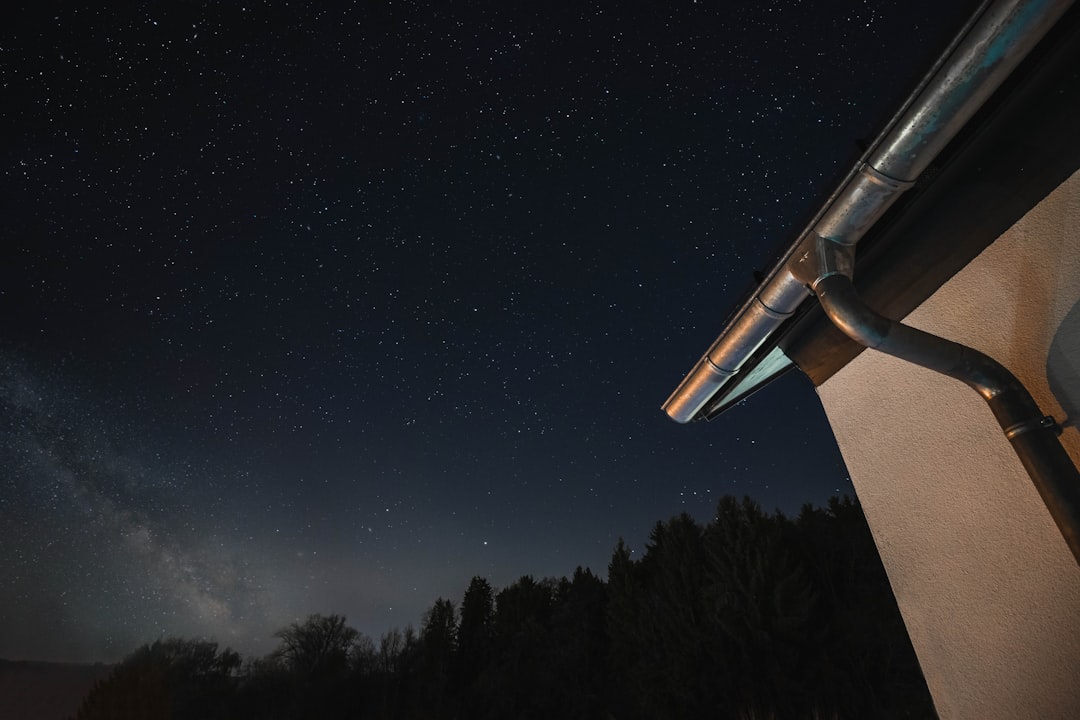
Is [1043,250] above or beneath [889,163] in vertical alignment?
beneath

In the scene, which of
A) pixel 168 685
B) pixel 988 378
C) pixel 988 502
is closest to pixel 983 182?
pixel 988 378

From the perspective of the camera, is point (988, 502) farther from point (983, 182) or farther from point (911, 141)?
point (911, 141)

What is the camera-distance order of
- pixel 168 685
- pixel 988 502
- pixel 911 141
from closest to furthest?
pixel 911 141
pixel 988 502
pixel 168 685

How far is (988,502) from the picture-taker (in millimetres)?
1953

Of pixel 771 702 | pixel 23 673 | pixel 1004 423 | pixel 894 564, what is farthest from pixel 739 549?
pixel 23 673

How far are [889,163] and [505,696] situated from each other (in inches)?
902

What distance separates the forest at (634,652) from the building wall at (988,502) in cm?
634

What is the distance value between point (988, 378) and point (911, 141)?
0.94 metres

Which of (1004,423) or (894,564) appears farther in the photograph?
(894,564)

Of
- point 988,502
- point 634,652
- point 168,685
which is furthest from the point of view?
point 634,652

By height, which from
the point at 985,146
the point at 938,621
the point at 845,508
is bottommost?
the point at 938,621

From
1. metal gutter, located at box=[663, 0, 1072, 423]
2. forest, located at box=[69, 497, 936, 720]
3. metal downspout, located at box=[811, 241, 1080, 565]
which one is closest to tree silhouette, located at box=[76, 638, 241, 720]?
forest, located at box=[69, 497, 936, 720]

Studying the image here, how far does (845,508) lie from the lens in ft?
71.7

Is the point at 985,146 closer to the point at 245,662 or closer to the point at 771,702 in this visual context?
the point at 771,702
